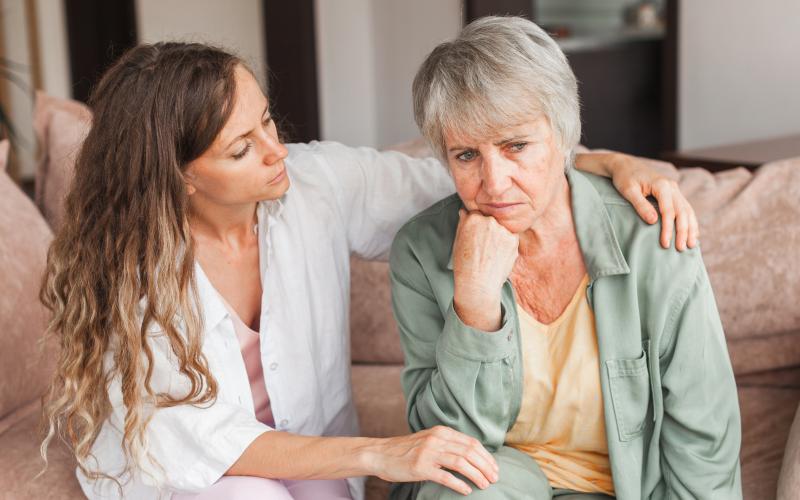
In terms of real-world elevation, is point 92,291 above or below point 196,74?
below

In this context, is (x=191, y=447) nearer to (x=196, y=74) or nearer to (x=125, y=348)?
(x=125, y=348)

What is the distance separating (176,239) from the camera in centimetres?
176

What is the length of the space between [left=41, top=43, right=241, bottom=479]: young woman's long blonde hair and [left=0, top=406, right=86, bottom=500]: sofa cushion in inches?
10.5

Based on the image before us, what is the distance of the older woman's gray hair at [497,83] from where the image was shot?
154 centimetres

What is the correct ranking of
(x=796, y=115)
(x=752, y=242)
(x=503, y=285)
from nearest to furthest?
(x=503, y=285) < (x=752, y=242) < (x=796, y=115)

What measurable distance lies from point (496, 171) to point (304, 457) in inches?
22.4

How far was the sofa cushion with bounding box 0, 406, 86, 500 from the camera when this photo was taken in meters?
1.99

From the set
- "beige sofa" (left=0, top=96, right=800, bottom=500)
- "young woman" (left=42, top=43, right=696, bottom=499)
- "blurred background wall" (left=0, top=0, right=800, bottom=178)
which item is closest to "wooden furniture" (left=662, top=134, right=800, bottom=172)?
"beige sofa" (left=0, top=96, right=800, bottom=500)

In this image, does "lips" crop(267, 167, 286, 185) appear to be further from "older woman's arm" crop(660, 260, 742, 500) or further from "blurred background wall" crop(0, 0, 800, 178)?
"older woman's arm" crop(660, 260, 742, 500)

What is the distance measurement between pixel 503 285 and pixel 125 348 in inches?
25.2

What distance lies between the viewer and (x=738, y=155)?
276 cm

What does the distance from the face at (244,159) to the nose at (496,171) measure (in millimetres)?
391

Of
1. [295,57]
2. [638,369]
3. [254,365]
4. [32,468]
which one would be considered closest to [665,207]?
[638,369]

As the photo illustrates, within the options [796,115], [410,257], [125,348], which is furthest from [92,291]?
[796,115]
